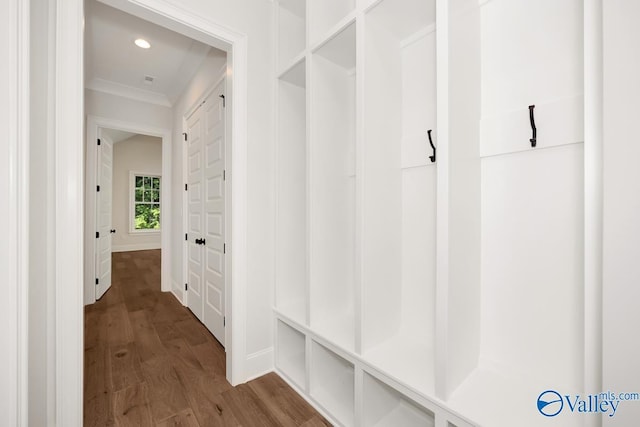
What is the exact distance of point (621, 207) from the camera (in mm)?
748

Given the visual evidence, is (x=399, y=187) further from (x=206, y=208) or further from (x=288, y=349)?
(x=206, y=208)

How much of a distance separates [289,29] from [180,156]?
2.34 metres

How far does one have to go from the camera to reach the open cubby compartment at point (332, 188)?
67.6 inches

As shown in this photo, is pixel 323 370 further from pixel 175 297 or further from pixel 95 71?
pixel 95 71

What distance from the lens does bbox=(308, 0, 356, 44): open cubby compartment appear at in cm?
172

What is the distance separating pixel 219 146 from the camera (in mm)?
2621

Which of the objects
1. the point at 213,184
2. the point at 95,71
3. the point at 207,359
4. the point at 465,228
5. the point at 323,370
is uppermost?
the point at 95,71

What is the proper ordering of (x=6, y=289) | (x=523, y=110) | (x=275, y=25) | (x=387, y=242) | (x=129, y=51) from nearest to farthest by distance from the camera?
1. (x=6, y=289)
2. (x=523, y=110)
3. (x=387, y=242)
4. (x=275, y=25)
5. (x=129, y=51)

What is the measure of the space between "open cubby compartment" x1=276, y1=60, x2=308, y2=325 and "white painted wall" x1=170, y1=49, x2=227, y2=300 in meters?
1.25

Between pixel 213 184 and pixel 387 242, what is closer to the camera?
pixel 387 242

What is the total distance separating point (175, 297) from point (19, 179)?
3.27 metres

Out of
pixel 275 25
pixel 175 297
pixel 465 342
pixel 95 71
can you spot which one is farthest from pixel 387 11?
pixel 175 297

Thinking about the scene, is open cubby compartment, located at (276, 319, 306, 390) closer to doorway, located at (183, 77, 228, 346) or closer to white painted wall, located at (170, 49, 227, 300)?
doorway, located at (183, 77, 228, 346)

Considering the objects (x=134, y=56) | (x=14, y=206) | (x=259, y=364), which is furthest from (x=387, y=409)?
(x=134, y=56)
